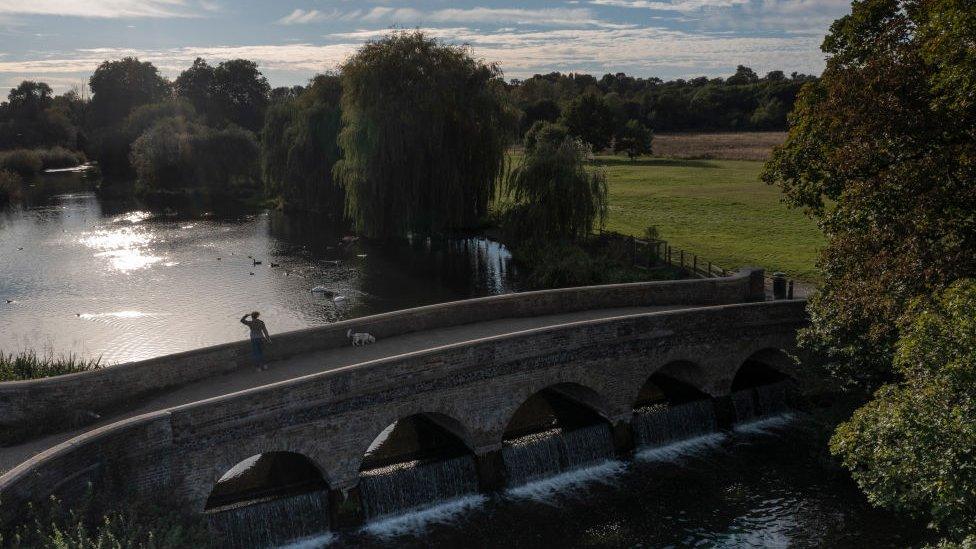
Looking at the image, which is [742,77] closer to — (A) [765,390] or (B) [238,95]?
(B) [238,95]

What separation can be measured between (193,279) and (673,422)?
2839cm

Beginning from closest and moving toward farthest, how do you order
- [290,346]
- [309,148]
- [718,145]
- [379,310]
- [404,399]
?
[404,399], [290,346], [379,310], [309,148], [718,145]

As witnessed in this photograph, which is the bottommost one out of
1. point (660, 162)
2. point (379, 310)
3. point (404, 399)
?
point (379, 310)

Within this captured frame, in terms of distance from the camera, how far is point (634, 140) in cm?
8875

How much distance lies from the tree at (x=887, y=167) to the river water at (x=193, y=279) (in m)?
21.2

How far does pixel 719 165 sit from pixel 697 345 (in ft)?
200

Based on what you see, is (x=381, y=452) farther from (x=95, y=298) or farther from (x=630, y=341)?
(x=95, y=298)

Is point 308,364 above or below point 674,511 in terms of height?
above

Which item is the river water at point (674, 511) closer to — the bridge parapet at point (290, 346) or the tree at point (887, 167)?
the tree at point (887, 167)

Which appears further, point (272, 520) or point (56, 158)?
point (56, 158)

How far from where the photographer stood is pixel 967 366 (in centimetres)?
1262

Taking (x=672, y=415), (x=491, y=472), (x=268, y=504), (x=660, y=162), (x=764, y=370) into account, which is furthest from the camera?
(x=660, y=162)

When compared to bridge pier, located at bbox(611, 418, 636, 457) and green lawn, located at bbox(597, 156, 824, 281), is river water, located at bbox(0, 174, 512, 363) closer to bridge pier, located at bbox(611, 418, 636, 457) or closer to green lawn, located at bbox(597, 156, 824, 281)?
Result: green lawn, located at bbox(597, 156, 824, 281)

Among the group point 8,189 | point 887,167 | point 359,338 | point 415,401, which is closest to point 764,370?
point 887,167
